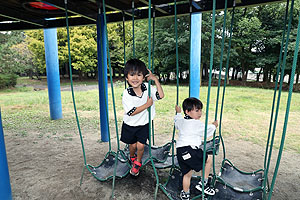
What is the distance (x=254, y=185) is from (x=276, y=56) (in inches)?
643

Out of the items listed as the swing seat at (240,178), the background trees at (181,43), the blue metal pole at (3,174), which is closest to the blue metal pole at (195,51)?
the swing seat at (240,178)

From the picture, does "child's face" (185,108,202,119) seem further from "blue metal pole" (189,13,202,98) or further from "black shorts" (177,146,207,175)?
"blue metal pole" (189,13,202,98)

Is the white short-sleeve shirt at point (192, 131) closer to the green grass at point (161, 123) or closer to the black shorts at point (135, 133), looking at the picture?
the black shorts at point (135, 133)

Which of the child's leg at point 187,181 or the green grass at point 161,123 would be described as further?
the green grass at point 161,123

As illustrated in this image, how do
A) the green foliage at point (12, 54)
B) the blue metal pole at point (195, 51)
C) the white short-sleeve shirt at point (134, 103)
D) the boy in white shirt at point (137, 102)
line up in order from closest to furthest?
the boy in white shirt at point (137, 102), the white short-sleeve shirt at point (134, 103), the blue metal pole at point (195, 51), the green foliage at point (12, 54)

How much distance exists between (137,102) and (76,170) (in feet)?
5.64

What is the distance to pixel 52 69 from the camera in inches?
256

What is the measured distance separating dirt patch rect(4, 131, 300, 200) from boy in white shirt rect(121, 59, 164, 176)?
435 millimetres

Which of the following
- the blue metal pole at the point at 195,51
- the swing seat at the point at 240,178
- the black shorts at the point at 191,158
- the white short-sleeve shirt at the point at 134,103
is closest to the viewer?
the black shorts at the point at 191,158

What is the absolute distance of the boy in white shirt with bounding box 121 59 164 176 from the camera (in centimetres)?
227

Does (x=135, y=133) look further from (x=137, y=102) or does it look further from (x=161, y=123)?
(x=161, y=123)

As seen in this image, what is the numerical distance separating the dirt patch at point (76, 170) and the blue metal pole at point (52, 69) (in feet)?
5.99

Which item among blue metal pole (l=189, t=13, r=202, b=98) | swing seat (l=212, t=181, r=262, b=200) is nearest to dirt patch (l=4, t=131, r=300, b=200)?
swing seat (l=212, t=181, r=262, b=200)

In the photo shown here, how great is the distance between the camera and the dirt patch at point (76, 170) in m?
2.66
